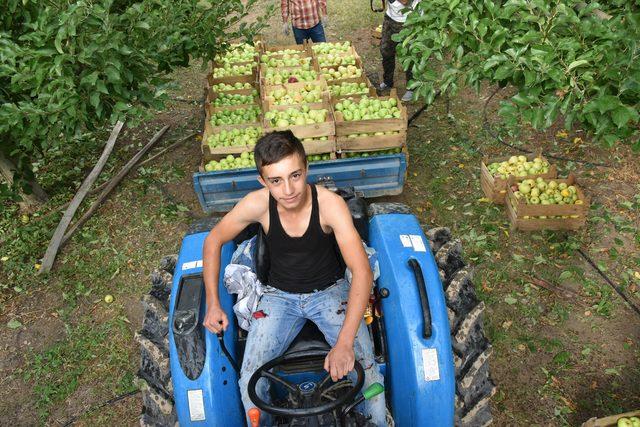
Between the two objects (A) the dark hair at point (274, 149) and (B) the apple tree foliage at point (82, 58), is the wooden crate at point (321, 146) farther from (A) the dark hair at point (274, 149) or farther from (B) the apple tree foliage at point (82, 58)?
(A) the dark hair at point (274, 149)

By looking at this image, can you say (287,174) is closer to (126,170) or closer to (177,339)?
(177,339)

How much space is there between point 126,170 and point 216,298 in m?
4.44

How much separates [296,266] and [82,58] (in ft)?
6.91

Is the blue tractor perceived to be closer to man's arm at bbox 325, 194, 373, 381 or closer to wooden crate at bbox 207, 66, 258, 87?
→ man's arm at bbox 325, 194, 373, 381

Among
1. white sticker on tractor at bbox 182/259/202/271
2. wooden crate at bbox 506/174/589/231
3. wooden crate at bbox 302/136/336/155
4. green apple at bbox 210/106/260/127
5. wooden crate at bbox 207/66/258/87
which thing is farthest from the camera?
wooden crate at bbox 207/66/258/87

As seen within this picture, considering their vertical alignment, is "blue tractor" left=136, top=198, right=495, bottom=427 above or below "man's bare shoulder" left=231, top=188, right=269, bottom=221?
below

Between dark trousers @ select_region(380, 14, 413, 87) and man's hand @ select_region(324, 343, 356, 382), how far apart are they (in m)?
6.08

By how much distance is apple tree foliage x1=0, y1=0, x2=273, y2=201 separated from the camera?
10.4 ft

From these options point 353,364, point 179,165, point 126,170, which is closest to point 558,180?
point 353,364

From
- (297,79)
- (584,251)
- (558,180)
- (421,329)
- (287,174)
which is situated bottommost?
(584,251)

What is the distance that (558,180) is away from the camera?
17.2ft

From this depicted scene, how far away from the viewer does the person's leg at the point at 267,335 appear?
2600 millimetres

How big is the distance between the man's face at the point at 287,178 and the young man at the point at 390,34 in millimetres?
5129

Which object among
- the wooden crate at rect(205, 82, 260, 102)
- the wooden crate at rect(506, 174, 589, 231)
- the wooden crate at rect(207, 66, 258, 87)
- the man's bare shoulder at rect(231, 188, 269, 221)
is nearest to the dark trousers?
the wooden crate at rect(207, 66, 258, 87)
